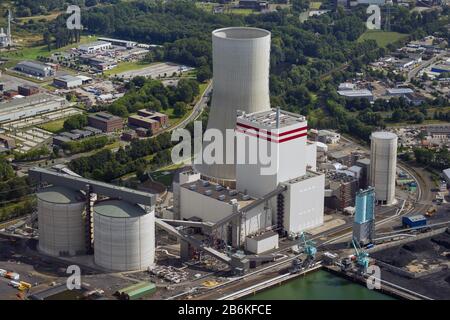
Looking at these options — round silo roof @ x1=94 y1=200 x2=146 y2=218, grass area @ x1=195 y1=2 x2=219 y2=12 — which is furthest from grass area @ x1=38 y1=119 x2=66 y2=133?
grass area @ x1=195 y1=2 x2=219 y2=12

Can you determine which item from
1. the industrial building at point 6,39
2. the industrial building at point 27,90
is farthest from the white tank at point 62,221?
the industrial building at point 6,39

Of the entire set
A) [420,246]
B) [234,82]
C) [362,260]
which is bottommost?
[420,246]

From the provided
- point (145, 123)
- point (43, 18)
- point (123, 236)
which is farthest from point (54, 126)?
point (43, 18)

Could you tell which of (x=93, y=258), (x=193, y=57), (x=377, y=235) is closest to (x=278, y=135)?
(x=377, y=235)

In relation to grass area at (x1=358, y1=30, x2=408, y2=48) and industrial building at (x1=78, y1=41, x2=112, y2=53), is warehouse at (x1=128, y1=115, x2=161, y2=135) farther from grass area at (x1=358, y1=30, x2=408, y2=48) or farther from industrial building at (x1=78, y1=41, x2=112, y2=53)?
grass area at (x1=358, y1=30, x2=408, y2=48)

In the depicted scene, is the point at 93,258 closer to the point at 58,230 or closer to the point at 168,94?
the point at 58,230

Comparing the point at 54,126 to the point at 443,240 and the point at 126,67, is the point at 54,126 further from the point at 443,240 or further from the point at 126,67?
the point at 443,240
